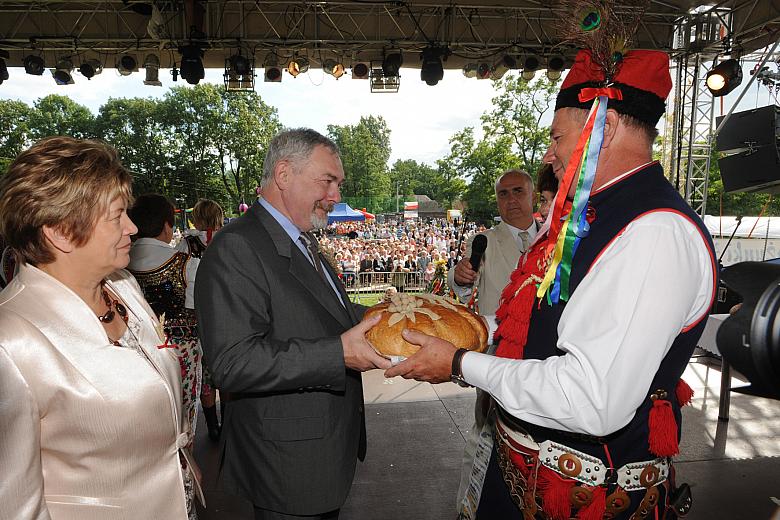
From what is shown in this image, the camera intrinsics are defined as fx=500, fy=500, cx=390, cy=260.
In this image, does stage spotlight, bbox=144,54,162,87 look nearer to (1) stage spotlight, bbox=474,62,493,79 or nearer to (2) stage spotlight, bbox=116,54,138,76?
(2) stage spotlight, bbox=116,54,138,76

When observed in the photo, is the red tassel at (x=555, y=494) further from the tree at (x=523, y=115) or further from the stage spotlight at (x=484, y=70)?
the tree at (x=523, y=115)

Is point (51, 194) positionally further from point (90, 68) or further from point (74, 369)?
point (90, 68)

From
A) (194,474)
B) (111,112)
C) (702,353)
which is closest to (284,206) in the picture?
(194,474)

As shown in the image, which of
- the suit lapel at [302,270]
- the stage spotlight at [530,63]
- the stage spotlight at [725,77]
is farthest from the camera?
the stage spotlight at [530,63]

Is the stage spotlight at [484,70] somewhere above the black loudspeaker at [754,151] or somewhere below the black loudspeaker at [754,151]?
above

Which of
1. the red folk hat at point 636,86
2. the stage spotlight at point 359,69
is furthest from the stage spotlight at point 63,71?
the red folk hat at point 636,86

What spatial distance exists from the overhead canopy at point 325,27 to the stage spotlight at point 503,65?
13 centimetres

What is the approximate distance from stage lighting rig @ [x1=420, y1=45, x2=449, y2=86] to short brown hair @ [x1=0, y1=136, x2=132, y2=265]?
800 centimetres

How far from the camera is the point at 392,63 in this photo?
9336mm

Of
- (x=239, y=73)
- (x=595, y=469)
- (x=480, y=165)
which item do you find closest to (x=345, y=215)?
(x=480, y=165)

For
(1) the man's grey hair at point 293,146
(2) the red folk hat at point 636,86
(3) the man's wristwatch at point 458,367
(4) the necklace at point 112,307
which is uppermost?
(2) the red folk hat at point 636,86

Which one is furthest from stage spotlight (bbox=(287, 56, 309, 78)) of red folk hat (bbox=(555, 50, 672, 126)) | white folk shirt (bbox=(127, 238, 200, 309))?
red folk hat (bbox=(555, 50, 672, 126))

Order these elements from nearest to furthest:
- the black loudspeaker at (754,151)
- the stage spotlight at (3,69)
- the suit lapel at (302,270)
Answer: the suit lapel at (302,270), the black loudspeaker at (754,151), the stage spotlight at (3,69)

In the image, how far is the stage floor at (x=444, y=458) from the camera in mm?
3869
